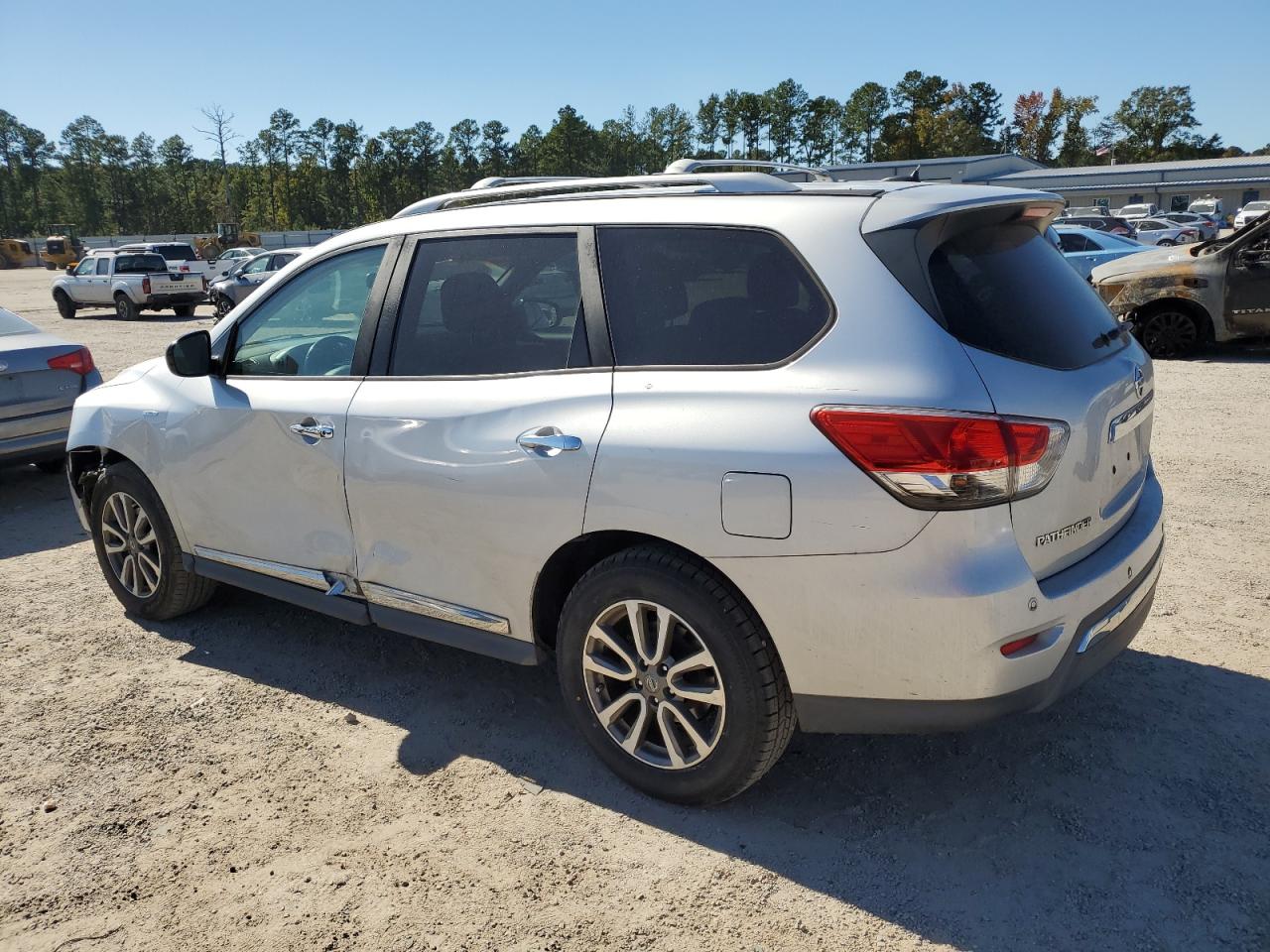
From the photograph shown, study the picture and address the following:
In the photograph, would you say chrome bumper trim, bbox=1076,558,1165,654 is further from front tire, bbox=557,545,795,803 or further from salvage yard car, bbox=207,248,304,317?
salvage yard car, bbox=207,248,304,317

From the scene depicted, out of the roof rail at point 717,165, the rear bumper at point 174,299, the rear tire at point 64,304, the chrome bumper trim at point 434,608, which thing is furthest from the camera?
the rear tire at point 64,304

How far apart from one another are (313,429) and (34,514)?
4755 mm

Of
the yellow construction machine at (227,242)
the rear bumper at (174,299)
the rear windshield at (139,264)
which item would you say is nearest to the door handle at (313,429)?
the rear bumper at (174,299)

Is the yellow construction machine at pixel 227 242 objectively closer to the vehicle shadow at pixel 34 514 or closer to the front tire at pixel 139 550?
the vehicle shadow at pixel 34 514

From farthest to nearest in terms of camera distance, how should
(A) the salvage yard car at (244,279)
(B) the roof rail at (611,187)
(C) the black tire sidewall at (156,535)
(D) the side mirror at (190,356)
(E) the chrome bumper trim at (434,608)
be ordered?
(A) the salvage yard car at (244,279)
(C) the black tire sidewall at (156,535)
(D) the side mirror at (190,356)
(E) the chrome bumper trim at (434,608)
(B) the roof rail at (611,187)

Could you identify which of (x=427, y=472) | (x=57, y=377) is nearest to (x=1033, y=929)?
(x=427, y=472)

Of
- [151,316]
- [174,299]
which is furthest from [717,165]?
[151,316]

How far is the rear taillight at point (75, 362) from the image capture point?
7480 millimetres

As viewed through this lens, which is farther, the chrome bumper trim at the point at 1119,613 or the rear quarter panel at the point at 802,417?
the chrome bumper trim at the point at 1119,613

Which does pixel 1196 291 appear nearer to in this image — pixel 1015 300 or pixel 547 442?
pixel 1015 300

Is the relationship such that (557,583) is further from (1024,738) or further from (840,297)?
(1024,738)

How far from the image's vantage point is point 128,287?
2561cm

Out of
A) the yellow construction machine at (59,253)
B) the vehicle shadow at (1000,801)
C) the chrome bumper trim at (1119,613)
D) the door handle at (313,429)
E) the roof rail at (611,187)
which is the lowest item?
the vehicle shadow at (1000,801)

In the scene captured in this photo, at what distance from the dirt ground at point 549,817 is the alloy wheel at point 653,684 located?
8.5 inches
